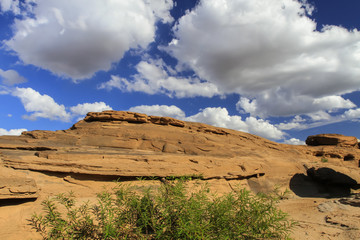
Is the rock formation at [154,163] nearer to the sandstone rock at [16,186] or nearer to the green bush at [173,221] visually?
the sandstone rock at [16,186]

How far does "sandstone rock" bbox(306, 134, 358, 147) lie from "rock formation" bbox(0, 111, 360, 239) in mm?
1759

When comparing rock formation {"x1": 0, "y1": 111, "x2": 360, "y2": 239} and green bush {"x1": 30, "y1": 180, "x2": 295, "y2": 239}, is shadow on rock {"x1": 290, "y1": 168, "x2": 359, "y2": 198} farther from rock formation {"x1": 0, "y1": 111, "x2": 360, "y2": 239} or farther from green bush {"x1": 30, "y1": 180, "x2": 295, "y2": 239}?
green bush {"x1": 30, "y1": 180, "x2": 295, "y2": 239}

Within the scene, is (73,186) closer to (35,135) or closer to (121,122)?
(35,135)

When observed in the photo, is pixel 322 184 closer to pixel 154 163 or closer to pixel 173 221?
pixel 154 163

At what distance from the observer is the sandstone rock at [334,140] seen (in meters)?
25.9

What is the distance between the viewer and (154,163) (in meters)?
11.9

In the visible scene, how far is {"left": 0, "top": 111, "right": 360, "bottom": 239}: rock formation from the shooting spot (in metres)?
8.14

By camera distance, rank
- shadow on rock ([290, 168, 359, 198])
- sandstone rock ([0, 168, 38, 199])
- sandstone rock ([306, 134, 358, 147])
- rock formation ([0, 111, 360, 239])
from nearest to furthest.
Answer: sandstone rock ([0, 168, 38, 199]), rock formation ([0, 111, 360, 239]), shadow on rock ([290, 168, 359, 198]), sandstone rock ([306, 134, 358, 147])

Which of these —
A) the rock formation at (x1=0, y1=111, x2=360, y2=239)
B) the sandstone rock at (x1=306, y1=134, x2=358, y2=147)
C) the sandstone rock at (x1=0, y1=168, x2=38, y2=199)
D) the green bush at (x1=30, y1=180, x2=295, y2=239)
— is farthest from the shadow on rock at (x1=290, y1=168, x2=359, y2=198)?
the sandstone rock at (x1=0, y1=168, x2=38, y2=199)

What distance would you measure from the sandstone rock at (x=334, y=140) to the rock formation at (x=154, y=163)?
1759 millimetres

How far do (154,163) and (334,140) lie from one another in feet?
79.6

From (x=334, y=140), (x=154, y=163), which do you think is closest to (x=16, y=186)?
(x=154, y=163)

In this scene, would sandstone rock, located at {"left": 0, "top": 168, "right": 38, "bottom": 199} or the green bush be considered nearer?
the green bush

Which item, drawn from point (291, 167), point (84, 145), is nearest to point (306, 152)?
point (291, 167)
